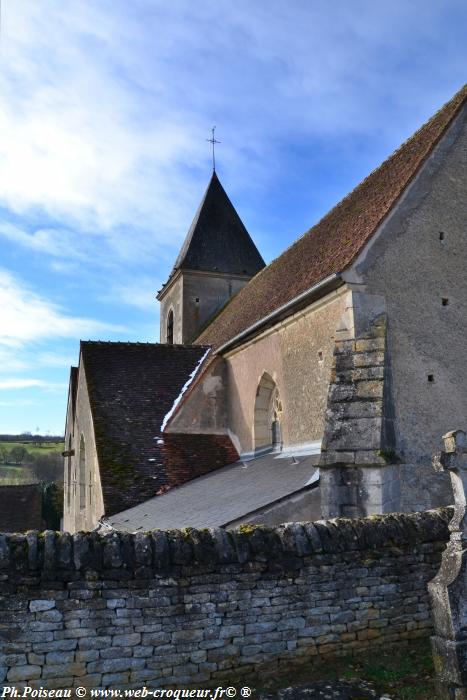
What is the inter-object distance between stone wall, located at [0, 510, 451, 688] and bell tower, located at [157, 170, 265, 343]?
1551cm

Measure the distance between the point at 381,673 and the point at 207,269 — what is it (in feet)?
58.6

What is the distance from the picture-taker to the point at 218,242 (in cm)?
2259

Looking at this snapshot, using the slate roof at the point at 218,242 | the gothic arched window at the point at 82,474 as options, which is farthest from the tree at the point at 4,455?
the gothic arched window at the point at 82,474

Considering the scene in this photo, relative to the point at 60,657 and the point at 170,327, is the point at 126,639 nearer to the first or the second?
the point at 60,657

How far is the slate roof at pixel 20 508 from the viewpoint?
2512 cm

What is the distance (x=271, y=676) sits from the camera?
4.76 meters

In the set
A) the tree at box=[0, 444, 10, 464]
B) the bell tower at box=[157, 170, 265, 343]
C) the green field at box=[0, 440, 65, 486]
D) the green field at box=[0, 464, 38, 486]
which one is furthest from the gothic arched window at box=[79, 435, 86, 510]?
the tree at box=[0, 444, 10, 464]

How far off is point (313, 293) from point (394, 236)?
4.86 feet

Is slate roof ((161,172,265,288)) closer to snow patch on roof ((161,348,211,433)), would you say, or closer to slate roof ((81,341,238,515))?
slate roof ((81,341,238,515))

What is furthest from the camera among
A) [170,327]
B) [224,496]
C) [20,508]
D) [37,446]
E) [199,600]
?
[37,446]

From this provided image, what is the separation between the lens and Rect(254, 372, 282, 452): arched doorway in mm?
11461

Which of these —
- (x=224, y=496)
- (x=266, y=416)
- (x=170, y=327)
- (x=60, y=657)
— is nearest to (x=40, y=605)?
(x=60, y=657)

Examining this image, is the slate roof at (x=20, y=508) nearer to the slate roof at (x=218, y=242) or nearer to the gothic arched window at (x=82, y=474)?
the gothic arched window at (x=82, y=474)

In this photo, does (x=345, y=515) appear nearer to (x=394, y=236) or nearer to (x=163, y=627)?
(x=163, y=627)
